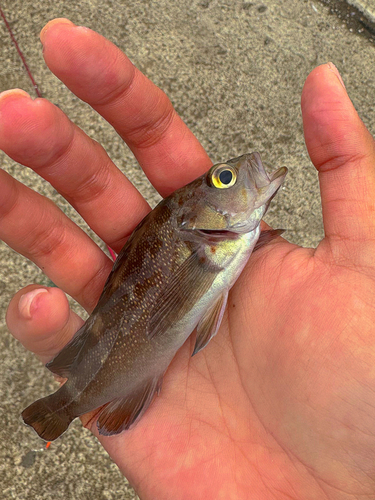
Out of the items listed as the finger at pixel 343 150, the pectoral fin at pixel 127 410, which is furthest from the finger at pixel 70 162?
the finger at pixel 343 150

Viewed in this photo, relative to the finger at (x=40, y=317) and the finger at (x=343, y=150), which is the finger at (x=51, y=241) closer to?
the finger at (x=40, y=317)

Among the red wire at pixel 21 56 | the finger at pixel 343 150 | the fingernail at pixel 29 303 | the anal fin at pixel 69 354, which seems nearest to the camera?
the finger at pixel 343 150

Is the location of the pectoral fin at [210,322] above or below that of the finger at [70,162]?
below

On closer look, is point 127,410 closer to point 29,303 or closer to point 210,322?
point 210,322

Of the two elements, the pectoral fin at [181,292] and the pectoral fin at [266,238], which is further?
the pectoral fin at [266,238]

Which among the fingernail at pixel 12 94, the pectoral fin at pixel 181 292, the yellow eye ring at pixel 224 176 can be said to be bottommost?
the pectoral fin at pixel 181 292

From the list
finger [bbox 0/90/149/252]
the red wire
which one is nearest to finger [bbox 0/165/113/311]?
finger [bbox 0/90/149/252]

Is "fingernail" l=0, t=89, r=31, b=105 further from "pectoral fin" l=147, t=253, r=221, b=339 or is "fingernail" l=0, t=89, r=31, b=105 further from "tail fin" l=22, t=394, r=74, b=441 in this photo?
"tail fin" l=22, t=394, r=74, b=441

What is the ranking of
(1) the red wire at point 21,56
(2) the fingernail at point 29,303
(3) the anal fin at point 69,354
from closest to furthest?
(2) the fingernail at point 29,303, (3) the anal fin at point 69,354, (1) the red wire at point 21,56
